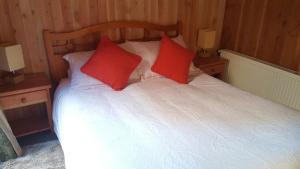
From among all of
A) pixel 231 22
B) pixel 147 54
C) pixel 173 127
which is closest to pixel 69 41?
pixel 147 54

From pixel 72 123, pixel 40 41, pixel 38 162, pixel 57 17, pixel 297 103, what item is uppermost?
pixel 57 17

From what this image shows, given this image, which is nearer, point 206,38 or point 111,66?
point 111,66

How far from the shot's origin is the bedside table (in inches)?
115

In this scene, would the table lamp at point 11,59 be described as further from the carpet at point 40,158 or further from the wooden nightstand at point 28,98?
the carpet at point 40,158

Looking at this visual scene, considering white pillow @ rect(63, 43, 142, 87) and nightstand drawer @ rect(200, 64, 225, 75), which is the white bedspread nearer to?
white pillow @ rect(63, 43, 142, 87)

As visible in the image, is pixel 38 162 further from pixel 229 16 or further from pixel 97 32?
pixel 229 16

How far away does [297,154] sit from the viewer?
53.1 inches

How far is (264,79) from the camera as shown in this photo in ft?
8.96

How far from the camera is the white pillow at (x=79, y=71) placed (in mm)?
2201

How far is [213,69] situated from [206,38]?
15.5 inches

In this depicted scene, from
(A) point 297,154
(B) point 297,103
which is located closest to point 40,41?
(A) point 297,154

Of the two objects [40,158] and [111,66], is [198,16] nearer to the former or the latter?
[111,66]

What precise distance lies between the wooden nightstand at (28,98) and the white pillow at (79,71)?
232 millimetres

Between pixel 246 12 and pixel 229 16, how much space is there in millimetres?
Answer: 278
